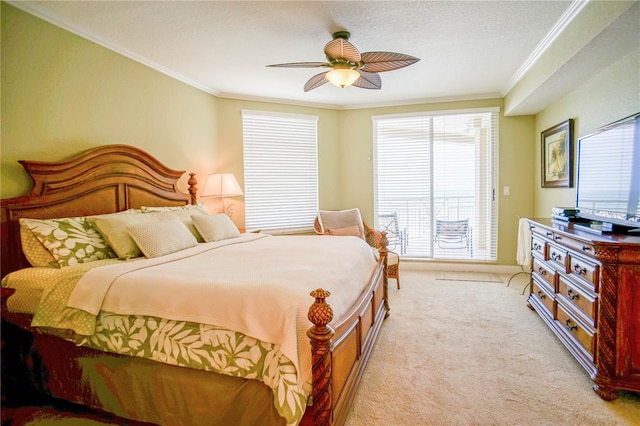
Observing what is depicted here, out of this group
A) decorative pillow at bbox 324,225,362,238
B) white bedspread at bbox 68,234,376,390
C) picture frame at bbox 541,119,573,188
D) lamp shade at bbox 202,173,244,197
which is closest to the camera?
white bedspread at bbox 68,234,376,390

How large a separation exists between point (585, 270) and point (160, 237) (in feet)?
9.71

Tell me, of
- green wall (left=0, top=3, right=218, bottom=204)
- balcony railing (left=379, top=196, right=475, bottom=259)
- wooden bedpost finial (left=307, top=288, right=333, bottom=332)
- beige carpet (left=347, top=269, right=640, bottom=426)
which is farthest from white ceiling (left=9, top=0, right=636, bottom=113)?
beige carpet (left=347, top=269, right=640, bottom=426)

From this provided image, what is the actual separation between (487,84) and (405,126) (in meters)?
1.22

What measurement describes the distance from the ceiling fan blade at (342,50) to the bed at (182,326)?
1494mm

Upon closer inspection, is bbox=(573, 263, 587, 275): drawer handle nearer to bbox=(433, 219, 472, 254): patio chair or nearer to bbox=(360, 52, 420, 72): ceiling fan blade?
bbox=(360, 52, 420, 72): ceiling fan blade

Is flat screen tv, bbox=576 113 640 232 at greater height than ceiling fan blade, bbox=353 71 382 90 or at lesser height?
lesser

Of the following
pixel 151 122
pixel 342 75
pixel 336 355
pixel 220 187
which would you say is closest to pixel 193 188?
pixel 220 187

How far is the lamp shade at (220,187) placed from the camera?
12.7ft

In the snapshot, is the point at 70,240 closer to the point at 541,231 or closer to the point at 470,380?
the point at 470,380

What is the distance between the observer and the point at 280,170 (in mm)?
4777

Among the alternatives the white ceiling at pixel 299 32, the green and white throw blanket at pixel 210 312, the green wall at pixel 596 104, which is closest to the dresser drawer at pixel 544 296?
the green wall at pixel 596 104

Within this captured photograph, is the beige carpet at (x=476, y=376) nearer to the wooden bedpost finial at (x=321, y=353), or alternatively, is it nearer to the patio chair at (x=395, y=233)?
the wooden bedpost finial at (x=321, y=353)

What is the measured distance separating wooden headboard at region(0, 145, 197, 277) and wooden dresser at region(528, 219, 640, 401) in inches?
141

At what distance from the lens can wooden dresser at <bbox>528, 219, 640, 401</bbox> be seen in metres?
1.81
